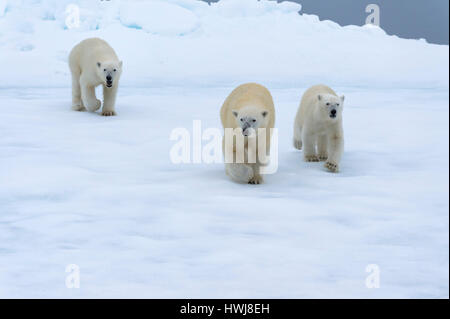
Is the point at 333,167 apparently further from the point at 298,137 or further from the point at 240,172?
the point at 240,172

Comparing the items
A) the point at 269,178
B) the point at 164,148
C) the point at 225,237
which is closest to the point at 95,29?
the point at 164,148

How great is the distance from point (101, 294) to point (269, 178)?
2.16 meters

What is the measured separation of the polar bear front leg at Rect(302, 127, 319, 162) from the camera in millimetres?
4488

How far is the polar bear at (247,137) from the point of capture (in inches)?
146

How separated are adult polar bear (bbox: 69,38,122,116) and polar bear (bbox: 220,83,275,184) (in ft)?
8.91

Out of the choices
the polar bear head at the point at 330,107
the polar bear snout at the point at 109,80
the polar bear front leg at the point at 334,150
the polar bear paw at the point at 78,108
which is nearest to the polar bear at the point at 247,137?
the polar bear head at the point at 330,107

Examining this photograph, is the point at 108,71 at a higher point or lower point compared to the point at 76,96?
higher

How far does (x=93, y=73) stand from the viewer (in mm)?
6547

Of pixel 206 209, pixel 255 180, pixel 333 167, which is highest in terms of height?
pixel 333 167

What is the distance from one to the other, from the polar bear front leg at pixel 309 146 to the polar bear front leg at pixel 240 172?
2.60 ft

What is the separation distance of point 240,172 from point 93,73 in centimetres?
329

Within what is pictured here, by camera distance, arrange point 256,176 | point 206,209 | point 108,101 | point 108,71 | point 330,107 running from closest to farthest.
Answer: point 206,209, point 256,176, point 330,107, point 108,71, point 108,101

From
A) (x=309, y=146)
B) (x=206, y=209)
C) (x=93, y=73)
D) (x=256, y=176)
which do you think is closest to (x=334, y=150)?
(x=309, y=146)

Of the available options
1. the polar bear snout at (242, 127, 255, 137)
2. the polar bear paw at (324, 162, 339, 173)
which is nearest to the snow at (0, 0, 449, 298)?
the polar bear paw at (324, 162, 339, 173)
